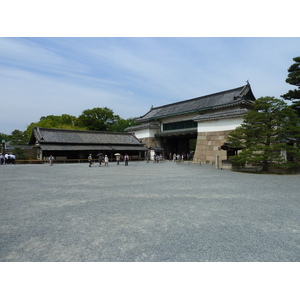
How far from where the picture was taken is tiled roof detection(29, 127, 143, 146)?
2847 centimetres

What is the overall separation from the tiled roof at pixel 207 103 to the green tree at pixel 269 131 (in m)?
9.39

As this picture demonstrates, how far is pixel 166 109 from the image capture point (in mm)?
39250

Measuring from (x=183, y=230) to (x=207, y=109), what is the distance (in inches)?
1069

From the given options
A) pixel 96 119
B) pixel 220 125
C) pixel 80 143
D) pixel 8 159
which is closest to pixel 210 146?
pixel 220 125

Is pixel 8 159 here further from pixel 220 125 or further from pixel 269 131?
pixel 269 131

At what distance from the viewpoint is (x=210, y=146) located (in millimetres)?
26797

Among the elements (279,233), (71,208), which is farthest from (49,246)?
(279,233)

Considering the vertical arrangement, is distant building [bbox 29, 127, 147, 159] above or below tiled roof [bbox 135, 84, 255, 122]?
below

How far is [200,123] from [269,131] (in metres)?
13.1

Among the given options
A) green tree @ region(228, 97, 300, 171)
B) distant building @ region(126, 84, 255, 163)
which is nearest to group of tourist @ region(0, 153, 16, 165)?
distant building @ region(126, 84, 255, 163)

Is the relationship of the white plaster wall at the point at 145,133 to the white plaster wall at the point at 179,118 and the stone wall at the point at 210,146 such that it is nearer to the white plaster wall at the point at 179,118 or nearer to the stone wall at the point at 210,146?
the white plaster wall at the point at 179,118

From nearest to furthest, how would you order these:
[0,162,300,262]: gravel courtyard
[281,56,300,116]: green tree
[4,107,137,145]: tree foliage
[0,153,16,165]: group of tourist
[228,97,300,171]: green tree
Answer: [0,162,300,262]: gravel courtyard < [228,97,300,171]: green tree < [281,56,300,116]: green tree < [0,153,16,165]: group of tourist < [4,107,137,145]: tree foliage

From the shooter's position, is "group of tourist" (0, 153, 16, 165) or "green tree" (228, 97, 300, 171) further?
"group of tourist" (0, 153, 16, 165)

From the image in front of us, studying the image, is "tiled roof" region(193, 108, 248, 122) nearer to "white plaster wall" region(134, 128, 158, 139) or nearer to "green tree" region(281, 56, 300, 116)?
"green tree" region(281, 56, 300, 116)
